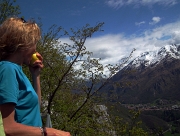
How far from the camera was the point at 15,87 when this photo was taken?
8.15 ft

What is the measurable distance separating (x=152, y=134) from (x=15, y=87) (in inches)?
690

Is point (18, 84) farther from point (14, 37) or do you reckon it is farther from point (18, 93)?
point (14, 37)

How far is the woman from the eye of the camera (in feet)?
7.78

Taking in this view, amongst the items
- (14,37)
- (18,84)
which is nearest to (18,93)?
(18,84)

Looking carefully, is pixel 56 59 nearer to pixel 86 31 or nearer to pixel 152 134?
pixel 86 31

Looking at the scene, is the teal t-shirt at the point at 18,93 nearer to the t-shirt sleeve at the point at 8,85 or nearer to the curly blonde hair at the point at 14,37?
the t-shirt sleeve at the point at 8,85

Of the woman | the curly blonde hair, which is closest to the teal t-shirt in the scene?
the woman

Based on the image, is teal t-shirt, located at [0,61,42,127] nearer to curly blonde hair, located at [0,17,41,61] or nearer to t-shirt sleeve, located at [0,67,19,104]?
t-shirt sleeve, located at [0,67,19,104]

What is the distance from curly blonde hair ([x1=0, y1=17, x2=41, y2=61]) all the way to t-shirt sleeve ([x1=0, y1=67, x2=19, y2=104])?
0.34m

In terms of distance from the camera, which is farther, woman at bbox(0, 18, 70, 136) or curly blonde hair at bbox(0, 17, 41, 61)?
curly blonde hair at bbox(0, 17, 41, 61)

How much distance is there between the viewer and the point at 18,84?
2625 millimetres

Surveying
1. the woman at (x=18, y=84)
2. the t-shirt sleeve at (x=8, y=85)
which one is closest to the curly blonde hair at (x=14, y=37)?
the woman at (x=18, y=84)

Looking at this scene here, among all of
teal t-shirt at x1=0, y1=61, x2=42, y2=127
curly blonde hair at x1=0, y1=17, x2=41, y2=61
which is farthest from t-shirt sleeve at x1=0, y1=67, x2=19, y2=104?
curly blonde hair at x1=0, y1=17, x2=41, y2=61

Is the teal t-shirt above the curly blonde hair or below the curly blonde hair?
below
